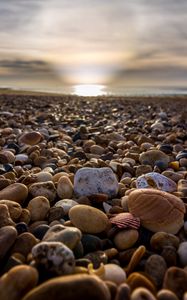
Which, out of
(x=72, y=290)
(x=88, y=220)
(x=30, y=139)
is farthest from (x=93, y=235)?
(x=30, y=139)

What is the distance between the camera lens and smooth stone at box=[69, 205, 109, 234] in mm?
2504

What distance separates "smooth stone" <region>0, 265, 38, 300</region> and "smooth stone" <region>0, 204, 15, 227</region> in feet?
2.42

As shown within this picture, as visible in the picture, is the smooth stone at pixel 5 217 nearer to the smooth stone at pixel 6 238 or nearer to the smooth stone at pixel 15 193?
the smooth stone at pixel 6 238

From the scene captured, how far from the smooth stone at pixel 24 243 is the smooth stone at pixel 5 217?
0.23 m

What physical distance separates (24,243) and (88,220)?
47 centimetres

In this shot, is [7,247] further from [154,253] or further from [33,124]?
[33,124]

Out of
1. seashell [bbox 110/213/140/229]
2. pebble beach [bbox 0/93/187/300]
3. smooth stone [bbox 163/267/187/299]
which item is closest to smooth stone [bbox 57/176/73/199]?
pebble beach [bbox 0/93/187/300]

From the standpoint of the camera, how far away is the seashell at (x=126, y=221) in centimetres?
250

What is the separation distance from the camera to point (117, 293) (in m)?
1.64

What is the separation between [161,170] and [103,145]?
5.97ft

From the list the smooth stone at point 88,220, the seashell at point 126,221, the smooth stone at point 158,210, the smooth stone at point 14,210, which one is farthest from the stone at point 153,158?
the smooth stone at point 14,210

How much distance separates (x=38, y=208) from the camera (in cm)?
279

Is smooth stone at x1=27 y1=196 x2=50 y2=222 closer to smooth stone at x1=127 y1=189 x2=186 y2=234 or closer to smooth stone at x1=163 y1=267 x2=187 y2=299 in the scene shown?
smooth stone at x1=127 y1=189 x2=186 y2=234

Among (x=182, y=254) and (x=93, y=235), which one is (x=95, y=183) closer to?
(x=93, y=235)
